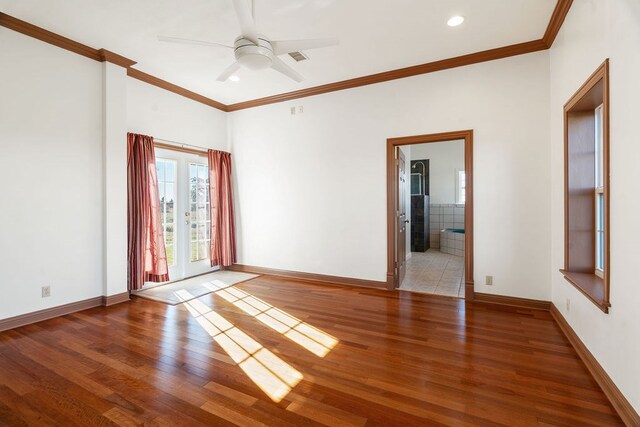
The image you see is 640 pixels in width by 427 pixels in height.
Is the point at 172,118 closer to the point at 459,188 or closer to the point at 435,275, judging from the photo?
the point at 435,275

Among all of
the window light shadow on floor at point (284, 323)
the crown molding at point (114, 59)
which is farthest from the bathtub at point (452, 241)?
the crown molding at point (114, 59)

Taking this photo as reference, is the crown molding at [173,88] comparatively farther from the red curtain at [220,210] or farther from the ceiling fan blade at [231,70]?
the ceiling fan blade at [231,70]

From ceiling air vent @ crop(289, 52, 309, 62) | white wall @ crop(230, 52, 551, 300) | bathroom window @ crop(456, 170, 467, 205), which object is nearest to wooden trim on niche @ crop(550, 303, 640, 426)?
white wall @ crop(230, 52, 551, 300)

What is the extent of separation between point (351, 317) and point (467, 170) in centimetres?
228

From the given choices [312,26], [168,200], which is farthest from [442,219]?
[168,200]

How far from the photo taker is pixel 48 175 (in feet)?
10.9

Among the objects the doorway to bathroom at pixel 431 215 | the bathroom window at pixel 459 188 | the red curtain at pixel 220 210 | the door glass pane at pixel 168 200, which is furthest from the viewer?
the bathroom window at pixel 459 188

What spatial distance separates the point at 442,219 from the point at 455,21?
6224mm

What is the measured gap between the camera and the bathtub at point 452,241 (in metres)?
7.40

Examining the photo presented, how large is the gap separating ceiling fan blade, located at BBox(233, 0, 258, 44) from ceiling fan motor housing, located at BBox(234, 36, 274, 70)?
0.04 meters

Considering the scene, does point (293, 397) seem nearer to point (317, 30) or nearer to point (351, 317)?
point (351, 317)

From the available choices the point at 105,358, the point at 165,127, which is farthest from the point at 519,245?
the point at 165,127

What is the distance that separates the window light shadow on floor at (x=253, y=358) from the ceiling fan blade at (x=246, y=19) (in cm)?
246

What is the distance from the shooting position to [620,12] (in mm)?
1811
